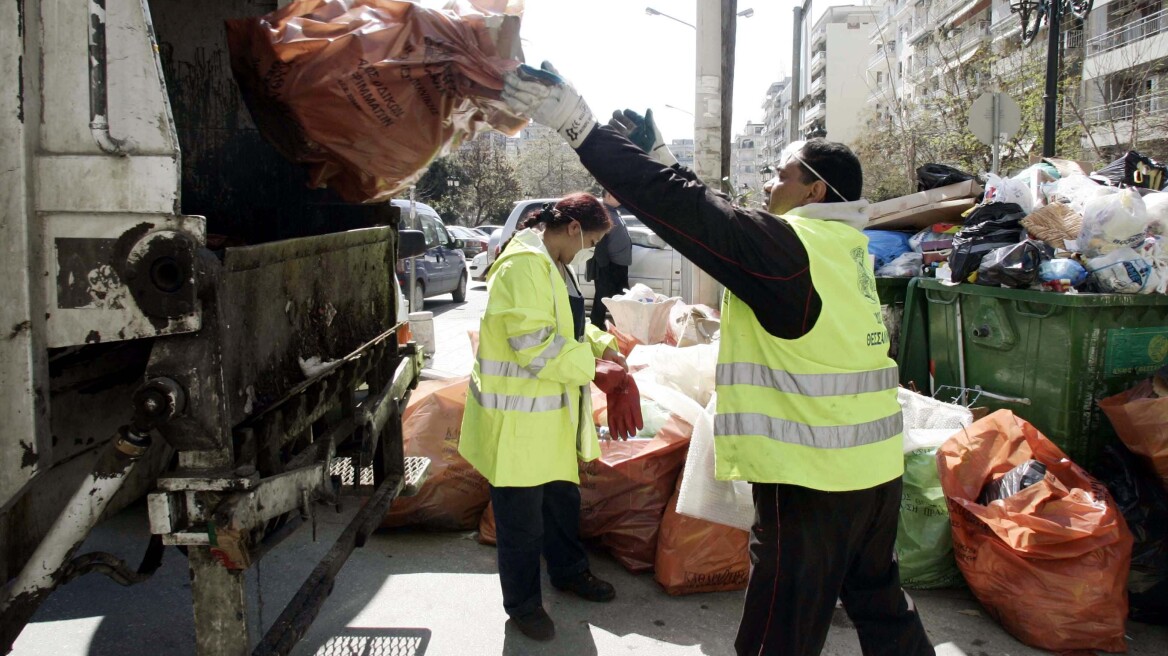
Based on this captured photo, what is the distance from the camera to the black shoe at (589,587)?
3318mm

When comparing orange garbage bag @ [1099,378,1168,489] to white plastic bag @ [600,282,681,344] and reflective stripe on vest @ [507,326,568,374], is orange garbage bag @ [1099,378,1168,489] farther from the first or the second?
white plastic bag @ [600,282,681,344]

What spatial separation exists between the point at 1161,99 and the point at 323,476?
79.2 ft

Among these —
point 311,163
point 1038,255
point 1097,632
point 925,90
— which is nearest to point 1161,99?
point 925,90

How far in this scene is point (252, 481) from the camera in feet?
5.76

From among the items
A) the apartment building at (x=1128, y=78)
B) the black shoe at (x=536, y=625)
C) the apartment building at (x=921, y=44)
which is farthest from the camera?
the apartment building at (x=921, y=44)

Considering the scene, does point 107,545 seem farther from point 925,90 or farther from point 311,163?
point 925,90

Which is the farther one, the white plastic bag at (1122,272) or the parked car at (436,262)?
the parked car at (436,262)

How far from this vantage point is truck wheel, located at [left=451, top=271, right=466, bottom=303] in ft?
52.4

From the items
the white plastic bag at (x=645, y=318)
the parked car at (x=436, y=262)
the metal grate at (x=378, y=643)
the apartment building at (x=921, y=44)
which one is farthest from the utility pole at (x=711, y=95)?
the apartment building at (x=921, y=44)

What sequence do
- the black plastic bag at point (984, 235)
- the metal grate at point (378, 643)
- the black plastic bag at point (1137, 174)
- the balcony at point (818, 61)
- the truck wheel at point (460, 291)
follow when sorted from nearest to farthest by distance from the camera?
the metal grate at point (378, 643), the black plastic bag at point (984, 235), the black plastic bag at point (1137, 174), the truck wheel at point (460, 291), the balcony at point (818, 61)

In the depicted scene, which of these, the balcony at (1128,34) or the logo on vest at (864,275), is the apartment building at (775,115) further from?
the logo on vest at (864,275)

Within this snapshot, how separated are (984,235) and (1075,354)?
0.83 m

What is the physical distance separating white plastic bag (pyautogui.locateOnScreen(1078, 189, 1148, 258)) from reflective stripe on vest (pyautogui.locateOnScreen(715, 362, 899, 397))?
87.3 inches

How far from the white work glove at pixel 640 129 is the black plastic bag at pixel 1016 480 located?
195 cm
